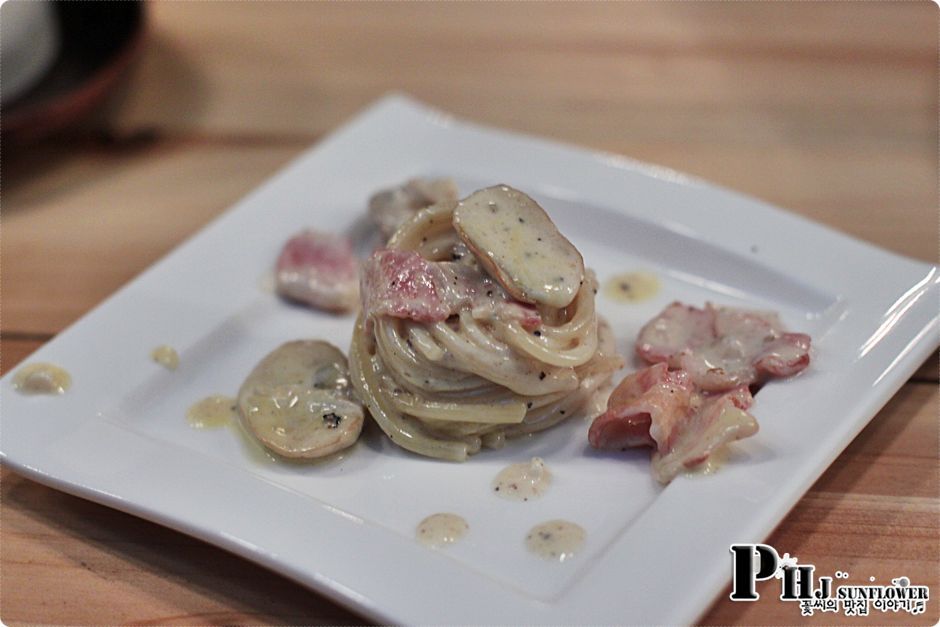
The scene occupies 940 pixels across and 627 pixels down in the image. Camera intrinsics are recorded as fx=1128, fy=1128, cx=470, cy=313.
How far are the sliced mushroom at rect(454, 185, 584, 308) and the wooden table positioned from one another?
3.10 ft

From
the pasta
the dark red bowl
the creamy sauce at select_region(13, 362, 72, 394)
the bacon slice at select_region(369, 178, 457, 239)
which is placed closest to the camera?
the pasta

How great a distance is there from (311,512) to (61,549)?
2.55 ft

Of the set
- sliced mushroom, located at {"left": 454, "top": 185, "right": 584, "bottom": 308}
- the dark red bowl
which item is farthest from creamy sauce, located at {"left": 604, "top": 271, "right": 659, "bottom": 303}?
the dark red bowl

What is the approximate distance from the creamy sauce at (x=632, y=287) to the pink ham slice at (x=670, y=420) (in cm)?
62

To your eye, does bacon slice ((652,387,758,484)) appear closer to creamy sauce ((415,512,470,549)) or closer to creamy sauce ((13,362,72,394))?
creamy sauce ((415,512,470,549))

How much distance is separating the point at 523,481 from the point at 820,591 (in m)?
0.85

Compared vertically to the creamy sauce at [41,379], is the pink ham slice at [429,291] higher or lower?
higher

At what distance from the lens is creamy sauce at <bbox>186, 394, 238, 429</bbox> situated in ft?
11.3

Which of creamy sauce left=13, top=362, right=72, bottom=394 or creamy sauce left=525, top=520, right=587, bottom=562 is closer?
creamy sauce left=525, top=520, right=587, bottom=562

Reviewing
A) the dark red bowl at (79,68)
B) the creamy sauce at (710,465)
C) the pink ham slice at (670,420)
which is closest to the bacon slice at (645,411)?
the pink ham slice at (670,420)

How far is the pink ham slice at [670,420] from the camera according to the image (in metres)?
3.00

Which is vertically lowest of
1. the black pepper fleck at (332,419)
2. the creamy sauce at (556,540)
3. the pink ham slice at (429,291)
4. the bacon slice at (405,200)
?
the creamy sauce at (556,540)

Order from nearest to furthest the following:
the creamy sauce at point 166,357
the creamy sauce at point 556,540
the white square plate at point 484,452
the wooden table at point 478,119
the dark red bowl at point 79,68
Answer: the white square plate at point 484,452, the creamy sauce at point 556,540, the wooden table at point 478,119, the creamy sauce at point 166,357, the dark red bowl at point 79,68

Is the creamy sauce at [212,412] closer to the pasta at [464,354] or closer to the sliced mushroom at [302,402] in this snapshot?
the sliced mushroom at [302,402]
